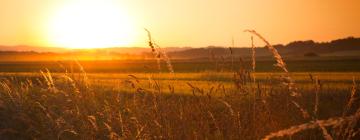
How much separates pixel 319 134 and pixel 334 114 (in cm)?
226

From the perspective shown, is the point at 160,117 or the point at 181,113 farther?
the point at 160,117

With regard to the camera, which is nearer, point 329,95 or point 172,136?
point 172,136

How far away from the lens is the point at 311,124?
1.60 metres

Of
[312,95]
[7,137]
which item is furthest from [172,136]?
[312,95]

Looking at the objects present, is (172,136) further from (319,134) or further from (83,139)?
(319,134)

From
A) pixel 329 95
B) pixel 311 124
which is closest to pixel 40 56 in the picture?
pixel 329 95

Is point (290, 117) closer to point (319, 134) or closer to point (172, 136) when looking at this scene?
point (319, 134)

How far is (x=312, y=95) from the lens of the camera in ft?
36.5

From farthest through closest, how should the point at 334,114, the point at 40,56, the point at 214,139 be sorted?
the point at 40,56 → the point at 334,114 → the point at 214,139

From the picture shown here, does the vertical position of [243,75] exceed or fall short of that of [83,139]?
it exceeds it

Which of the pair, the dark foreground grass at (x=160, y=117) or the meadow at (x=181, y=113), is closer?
the meadow at (x=181, y=113)

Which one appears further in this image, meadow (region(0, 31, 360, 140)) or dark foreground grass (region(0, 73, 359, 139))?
dark foreground grass (region(0, 73, 359, 139))

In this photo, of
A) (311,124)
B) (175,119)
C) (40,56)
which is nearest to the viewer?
(311,124)

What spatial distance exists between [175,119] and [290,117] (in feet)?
5.23
